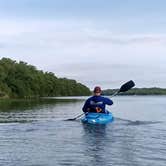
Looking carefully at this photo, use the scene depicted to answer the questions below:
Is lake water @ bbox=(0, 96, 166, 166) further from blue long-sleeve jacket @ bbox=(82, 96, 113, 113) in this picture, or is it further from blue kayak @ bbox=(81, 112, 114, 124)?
blue long-sleeve jacket @ bbox=(82, 96, 113, 113)

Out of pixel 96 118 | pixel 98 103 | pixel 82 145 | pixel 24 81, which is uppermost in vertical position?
pixel 24 81

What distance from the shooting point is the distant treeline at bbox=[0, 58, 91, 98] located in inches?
5742

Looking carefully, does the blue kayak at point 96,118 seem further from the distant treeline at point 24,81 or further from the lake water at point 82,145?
the distant treeline at point 24,81

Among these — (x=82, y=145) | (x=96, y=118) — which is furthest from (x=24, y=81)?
(x=82, y=145)

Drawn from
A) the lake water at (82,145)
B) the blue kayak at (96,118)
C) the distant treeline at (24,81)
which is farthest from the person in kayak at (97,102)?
the distant treeline at (24,81)

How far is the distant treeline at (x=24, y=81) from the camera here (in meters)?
146

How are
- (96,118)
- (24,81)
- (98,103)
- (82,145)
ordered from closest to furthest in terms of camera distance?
(82,145), (96,118), (98,103), (24,81)

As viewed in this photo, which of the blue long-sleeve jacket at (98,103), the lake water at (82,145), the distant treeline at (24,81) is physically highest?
the distant treeline at (24,81)

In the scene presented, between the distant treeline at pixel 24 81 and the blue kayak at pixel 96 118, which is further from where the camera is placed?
the distant treeline at pixel 24 81

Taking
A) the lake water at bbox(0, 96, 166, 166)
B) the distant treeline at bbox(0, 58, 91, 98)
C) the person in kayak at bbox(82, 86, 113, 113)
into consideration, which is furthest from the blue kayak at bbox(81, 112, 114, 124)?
the distant treeline at bbox(0, 58, 91, 98)

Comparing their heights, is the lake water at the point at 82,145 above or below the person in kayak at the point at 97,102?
below

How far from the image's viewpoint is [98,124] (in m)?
26.0

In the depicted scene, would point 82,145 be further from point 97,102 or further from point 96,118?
point 97,102

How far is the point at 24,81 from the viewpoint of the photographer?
157 m
